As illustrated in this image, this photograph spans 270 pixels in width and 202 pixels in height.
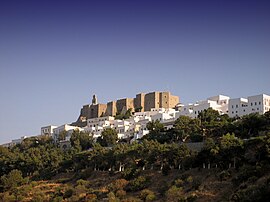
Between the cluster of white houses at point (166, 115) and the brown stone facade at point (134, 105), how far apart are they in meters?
2.06

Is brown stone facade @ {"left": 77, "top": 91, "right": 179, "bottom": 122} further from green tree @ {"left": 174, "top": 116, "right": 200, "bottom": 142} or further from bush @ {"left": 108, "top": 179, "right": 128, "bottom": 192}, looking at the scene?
bush @ {"left": 108, "top": 179, "right": 128, "bottom": 192}

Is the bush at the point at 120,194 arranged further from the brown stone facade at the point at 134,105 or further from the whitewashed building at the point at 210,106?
the brown stone facade at the point at 134,105

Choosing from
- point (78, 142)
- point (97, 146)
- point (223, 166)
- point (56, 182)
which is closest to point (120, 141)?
point (78, 142)

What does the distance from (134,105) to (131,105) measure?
1.80ft

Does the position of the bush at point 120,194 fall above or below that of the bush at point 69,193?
above

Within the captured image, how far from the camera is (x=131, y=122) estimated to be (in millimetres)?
70062

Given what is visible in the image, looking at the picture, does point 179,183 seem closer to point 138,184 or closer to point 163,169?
point 138,184

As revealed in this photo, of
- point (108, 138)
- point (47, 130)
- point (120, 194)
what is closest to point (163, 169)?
point (120, 194)

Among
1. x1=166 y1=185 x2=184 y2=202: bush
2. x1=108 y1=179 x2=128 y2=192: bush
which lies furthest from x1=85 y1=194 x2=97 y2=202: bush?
x1=166 y1=185 x2=184 y2=202: bush

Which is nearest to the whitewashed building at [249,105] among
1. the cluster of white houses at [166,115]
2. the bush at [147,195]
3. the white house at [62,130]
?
the cluster of white houses at [166,115]

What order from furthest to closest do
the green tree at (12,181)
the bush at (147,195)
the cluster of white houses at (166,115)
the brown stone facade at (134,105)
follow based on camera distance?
the brown stone facade at (134,105) < the cluster of white houses at (166,115) < the green tree at (12,181) < the bush at (147,195)

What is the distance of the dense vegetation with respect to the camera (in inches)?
1281

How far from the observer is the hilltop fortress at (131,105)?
3108 inches

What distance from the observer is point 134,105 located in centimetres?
8162
